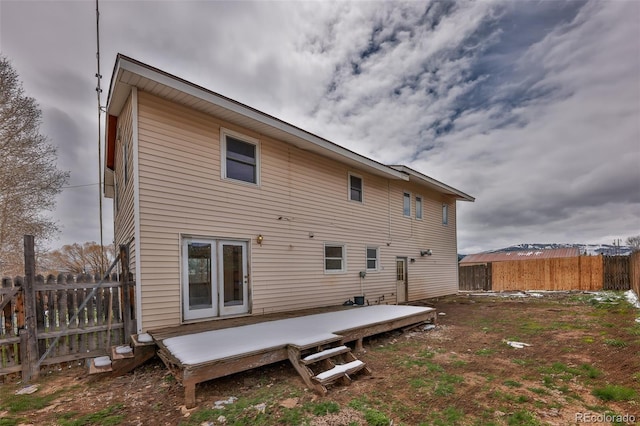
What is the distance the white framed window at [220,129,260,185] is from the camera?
7129mm

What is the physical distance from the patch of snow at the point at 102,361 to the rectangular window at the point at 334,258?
5.72 metres

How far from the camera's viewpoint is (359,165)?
10367mm

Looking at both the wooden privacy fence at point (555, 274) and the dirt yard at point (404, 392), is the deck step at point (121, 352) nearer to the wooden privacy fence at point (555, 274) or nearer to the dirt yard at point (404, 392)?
the dirt yard at point (404, 392)

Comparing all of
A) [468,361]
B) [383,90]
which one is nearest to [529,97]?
[383,90]

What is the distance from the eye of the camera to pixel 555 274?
17.4m

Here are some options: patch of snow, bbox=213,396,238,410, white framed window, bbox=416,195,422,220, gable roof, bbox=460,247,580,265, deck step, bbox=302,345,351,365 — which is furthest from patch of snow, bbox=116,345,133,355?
gable roof, bbox=460,247,580,265

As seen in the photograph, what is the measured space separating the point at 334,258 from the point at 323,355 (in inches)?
208

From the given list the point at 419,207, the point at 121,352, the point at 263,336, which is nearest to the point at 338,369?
the point at 263,336

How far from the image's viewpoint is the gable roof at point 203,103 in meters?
5.51

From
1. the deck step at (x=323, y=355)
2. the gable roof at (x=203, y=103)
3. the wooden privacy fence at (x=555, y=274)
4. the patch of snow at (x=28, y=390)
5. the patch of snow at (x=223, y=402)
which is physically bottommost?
the wooden privacy fence at (x=555, y=274)

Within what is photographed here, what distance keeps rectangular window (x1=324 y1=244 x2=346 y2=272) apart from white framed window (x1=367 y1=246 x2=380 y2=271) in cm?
148

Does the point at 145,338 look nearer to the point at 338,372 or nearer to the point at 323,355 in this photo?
the point at 323,355

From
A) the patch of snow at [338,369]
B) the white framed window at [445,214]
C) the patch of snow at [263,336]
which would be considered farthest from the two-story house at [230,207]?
the white framed window at [445,214]

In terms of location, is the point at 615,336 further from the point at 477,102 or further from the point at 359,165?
the point at 477,102
